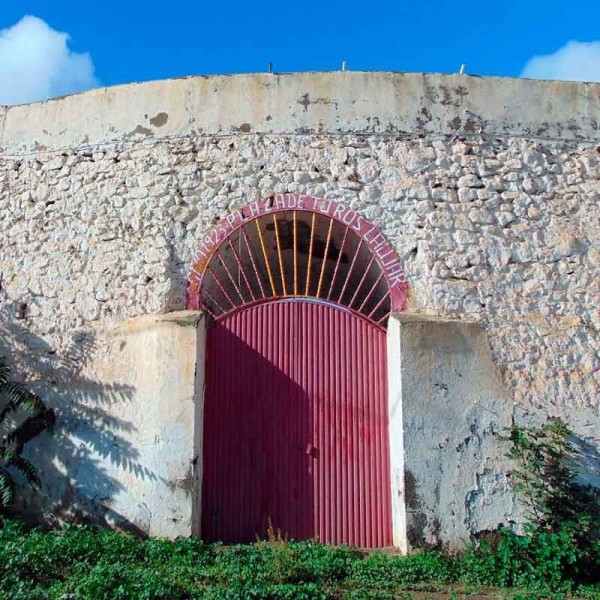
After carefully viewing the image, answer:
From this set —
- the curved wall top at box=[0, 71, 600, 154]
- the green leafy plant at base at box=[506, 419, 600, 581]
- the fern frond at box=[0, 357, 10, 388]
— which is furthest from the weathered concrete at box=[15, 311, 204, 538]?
the green leafy plant at base at box=[506, 419, 600, 581]

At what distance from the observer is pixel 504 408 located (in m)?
6.45

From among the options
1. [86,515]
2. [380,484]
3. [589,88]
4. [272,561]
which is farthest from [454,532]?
[589,88]

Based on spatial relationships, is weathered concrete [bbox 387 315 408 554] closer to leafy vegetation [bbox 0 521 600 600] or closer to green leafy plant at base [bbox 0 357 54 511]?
leafy vegetation [bbox 0 521 600 600]

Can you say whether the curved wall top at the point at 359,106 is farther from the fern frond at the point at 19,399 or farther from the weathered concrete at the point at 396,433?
the fern frond at the point at 19,399

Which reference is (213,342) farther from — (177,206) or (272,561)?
(272,561)

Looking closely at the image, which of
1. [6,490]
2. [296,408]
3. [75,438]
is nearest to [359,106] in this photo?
[296,408]

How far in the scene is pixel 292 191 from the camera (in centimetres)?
717

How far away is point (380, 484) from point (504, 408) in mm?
1345

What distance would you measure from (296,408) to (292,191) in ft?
7.25

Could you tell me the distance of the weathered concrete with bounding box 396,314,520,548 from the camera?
6098 millimetres

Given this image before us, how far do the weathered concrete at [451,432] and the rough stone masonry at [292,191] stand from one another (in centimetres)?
15

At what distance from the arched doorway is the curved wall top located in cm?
101

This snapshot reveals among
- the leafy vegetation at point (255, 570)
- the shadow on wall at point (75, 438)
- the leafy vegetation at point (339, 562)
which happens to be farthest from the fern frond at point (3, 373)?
the leafy vegetation at point (255, 570)

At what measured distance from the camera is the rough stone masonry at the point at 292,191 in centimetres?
667
